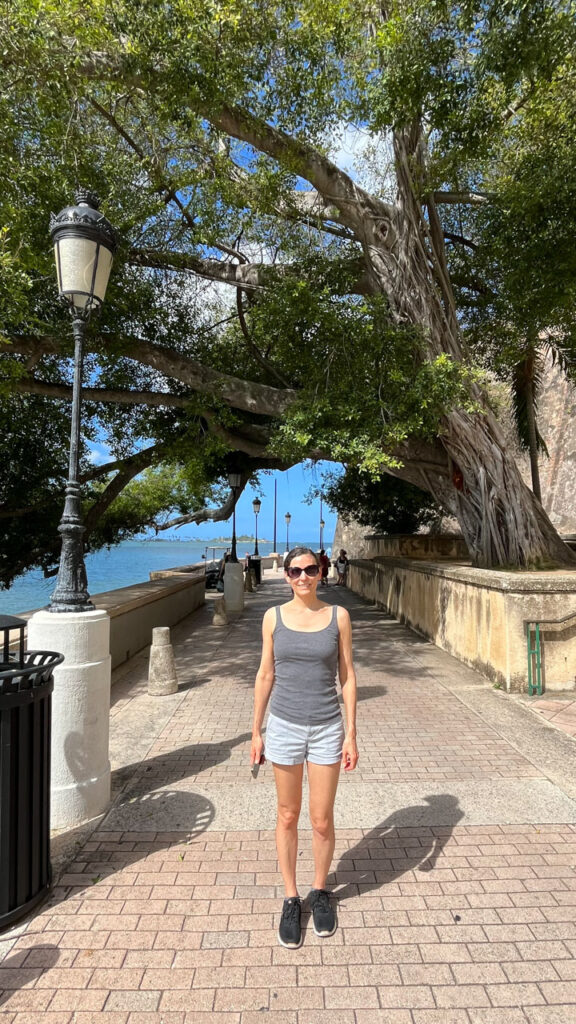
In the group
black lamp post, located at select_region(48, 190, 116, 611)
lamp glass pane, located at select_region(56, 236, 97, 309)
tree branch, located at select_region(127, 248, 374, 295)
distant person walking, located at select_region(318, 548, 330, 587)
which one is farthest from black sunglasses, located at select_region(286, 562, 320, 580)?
distant person walking, located at select_region(318, 548, 330, 587)

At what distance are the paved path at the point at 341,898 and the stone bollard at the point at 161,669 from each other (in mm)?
1578

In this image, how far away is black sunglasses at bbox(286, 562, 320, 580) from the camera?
272cm

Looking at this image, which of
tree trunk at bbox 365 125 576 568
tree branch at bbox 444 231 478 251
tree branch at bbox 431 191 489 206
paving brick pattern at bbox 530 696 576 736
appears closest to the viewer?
paving brick pattern at bbox 530 696 576 736

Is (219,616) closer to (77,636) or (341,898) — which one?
(77,636)

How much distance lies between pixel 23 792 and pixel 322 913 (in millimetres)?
1577

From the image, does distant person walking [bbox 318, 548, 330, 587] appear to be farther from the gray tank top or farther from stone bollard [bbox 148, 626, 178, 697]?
the gray tank top

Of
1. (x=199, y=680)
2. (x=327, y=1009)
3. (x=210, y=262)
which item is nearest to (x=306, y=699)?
(x=327, y=1009)

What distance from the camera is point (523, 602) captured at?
658cm

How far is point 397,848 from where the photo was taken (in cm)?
334

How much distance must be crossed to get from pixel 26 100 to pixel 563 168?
25.6 ft

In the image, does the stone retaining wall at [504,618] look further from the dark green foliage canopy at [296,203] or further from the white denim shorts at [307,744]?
the white denim shorts at [307,744]

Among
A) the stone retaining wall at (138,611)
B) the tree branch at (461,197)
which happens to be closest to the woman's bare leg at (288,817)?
the stone retaining wall at (138,611)

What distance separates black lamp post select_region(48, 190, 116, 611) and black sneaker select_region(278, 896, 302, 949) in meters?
2.24

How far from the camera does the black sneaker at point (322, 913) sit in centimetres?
257
